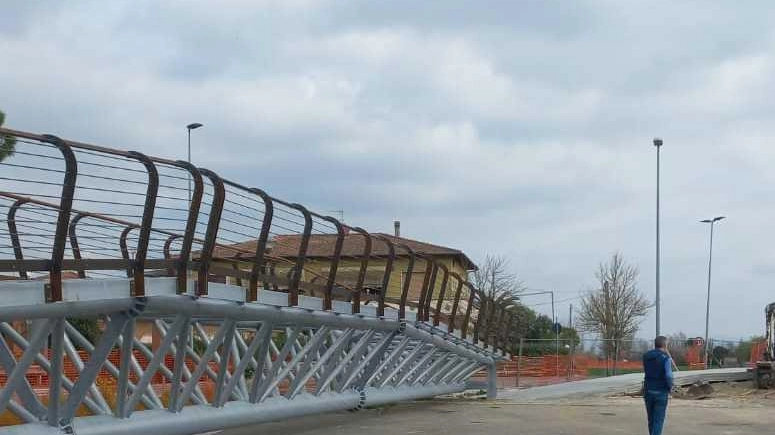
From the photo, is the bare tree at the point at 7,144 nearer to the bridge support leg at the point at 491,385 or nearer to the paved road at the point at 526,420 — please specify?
the paved road at the point at 526,420

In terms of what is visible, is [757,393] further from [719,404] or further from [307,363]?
[307,363]

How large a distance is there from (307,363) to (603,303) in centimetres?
4155

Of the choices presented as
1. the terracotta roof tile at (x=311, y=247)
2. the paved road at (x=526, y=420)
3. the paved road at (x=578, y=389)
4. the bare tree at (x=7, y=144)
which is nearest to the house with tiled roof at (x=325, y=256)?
the terracotta roof tile at (x=311, y=247)

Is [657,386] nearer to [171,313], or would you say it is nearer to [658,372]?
[658,372]

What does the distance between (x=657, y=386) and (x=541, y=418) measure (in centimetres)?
613

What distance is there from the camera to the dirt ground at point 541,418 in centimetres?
1630

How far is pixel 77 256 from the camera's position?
35.9 feet

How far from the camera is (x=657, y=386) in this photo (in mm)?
12625

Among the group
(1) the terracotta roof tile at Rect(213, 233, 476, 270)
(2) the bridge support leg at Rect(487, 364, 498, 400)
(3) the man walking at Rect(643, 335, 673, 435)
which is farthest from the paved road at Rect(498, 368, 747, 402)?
(3) the man walking at Rect(643, 335, 673, 435)

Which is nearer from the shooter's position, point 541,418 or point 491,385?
point 541,418

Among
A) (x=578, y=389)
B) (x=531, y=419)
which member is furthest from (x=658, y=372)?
(x=578, y=389)

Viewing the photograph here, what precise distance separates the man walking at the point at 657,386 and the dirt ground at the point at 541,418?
3.10 metres

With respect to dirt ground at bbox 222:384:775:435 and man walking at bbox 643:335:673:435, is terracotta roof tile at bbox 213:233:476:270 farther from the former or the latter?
man walking at bbox 643:335:673:435

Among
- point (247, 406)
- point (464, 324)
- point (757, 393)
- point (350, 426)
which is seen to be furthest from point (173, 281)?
point (757, 393)
